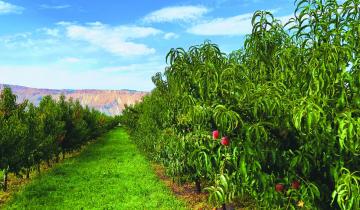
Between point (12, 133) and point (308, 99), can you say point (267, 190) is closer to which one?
point (308, 99)

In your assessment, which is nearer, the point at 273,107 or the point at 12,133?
the point at 273,107

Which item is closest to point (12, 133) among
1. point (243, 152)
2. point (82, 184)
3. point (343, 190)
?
point (82, 184)

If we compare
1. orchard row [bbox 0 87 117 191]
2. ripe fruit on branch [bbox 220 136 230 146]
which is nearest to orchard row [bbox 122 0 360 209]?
ripe fruit on branch [bbox 220 136 230 146]

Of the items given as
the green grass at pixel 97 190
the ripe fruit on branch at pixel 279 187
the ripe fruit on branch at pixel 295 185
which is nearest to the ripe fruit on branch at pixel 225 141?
the ripe fruit on branch at pixel 279 187

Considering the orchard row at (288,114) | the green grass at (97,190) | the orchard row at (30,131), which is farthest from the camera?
the orchard row at (30,131)

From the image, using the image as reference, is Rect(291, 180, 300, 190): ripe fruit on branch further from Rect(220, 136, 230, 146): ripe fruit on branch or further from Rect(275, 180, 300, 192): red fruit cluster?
Rect(220, 136, 230, 146): ripe fruit on branch

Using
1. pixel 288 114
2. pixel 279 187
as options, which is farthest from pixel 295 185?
pixel 288 114

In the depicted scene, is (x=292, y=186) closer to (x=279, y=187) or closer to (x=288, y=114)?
(x=279, y=187)

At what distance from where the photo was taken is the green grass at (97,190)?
14.8 metres

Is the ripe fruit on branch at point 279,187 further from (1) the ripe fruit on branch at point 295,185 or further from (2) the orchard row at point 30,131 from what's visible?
(2) the orchard row at point 30,131

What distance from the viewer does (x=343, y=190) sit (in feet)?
13.9

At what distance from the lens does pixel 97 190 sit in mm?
17734

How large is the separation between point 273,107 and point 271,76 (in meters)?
1.44

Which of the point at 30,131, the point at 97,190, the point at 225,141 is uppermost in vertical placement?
the point at 225,141
